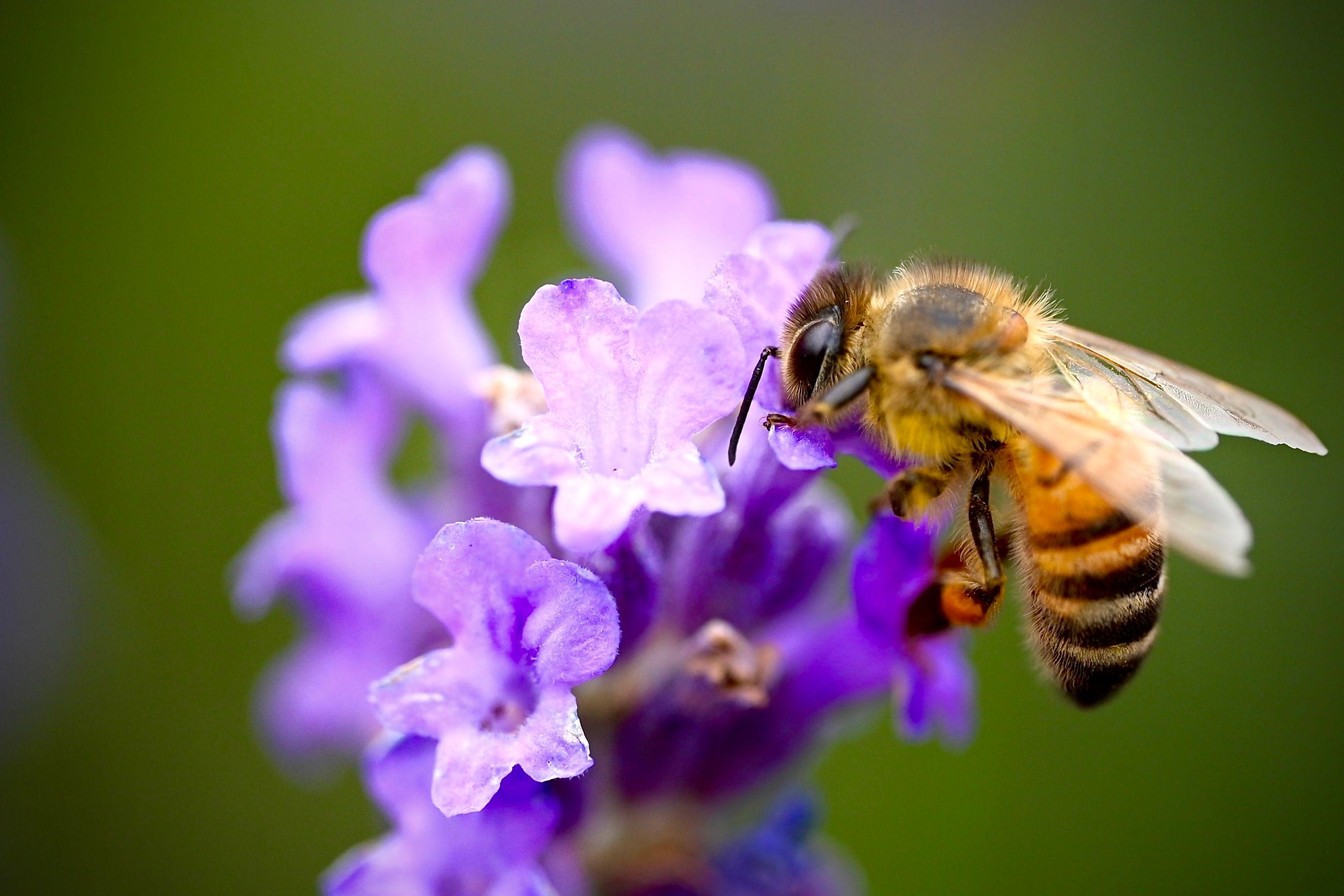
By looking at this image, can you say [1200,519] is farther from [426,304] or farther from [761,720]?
[426,304]

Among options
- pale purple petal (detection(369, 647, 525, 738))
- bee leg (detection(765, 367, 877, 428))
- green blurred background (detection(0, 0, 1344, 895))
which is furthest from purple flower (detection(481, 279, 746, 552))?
green blurred background (detection(0, 0, 1344, 895))

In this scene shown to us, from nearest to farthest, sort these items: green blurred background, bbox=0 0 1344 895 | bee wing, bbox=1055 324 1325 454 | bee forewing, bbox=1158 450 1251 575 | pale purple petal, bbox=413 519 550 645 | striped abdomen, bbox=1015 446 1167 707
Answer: bee forewing, bbox=1158 450 1251 575, pale purple petal, bbox=413 519 550 645, striped abdomen, bbox=1015 446 1167 707, bee wing, bbox=1055 324 1325 454, green blurred background, bbox=0 0 1344 895

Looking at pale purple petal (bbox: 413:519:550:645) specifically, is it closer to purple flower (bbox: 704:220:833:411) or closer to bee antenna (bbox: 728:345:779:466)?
bee antenna (bbox: 728:345:779:466)

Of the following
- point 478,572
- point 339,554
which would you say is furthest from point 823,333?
point 339,554

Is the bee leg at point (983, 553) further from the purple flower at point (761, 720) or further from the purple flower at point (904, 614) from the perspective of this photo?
the purple flower at point (761, 720)

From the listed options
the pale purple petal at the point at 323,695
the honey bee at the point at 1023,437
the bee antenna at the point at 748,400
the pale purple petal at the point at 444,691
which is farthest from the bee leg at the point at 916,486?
the pale purple petal at the point at 323,695
